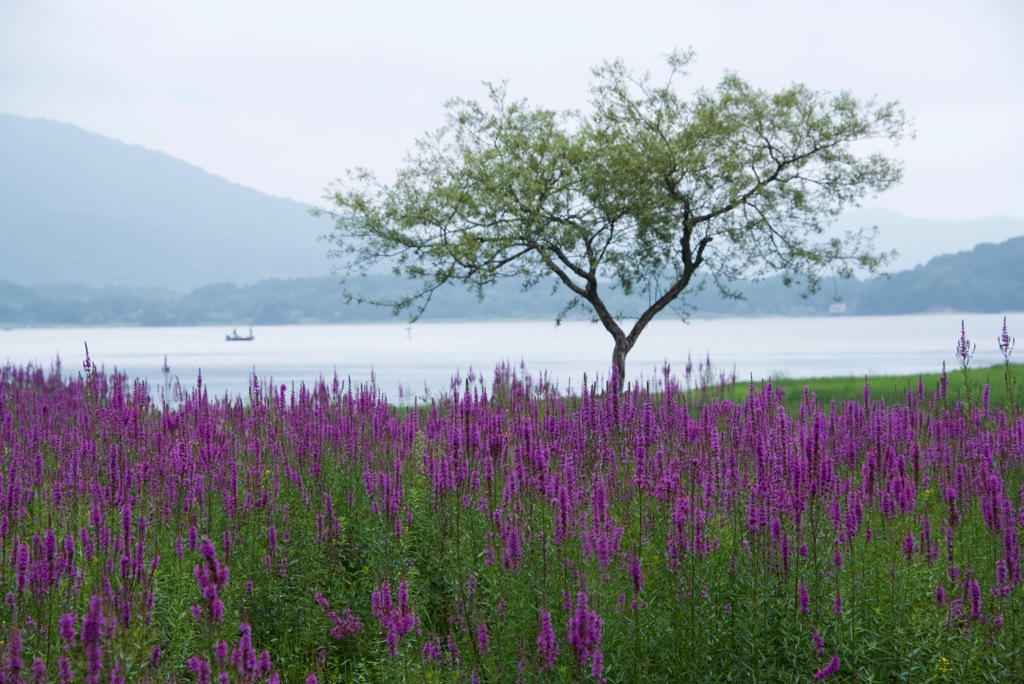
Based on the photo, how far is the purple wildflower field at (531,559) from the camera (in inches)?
220

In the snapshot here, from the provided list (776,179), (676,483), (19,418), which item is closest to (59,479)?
(19,418)

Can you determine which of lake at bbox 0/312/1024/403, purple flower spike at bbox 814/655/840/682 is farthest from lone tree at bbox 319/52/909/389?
purple flower spike at bbox 814/655/840/682

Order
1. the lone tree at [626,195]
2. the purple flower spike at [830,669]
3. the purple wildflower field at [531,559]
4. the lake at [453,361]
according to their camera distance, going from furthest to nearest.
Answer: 1. the lake at [453,361]
2. the lone tree at [626,195]
3. the purple wildflower field at [531,559]
4. the purple flower spike at [830,669]

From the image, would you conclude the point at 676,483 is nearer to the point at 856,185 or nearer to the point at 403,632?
the point at 403,632

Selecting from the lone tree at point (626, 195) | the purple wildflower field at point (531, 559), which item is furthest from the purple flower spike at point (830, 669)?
the lone tree at point (626, 195)

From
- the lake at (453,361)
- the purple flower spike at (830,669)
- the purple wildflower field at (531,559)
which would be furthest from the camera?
the lake at (453,361)

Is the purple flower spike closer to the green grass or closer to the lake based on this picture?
the lake

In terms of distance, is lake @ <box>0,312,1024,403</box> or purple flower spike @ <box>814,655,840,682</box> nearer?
purple flower spike @ <box>814,655,840,682</box>

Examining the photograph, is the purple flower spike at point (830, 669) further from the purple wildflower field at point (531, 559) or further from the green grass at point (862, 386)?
the green grass at point (862, 386)

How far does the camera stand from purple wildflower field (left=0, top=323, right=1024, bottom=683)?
5.58 metres

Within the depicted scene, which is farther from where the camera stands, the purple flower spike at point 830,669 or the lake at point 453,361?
the lake at point 453,361

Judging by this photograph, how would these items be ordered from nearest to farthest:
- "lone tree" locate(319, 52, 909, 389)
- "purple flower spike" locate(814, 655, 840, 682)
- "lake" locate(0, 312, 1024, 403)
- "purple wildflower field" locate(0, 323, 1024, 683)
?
"purple flower spike" locate(814, 655, 840, 682) < "purple wildflower field" locate(0, 323, 1024, 683) < "lone tree" locate(319, 52, 909, 389) < "lake" locate(0, 312, 1024, 403)

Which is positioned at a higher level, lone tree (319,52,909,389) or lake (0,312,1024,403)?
lone tree (319,52,909,389)

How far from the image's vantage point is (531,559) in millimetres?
6297
